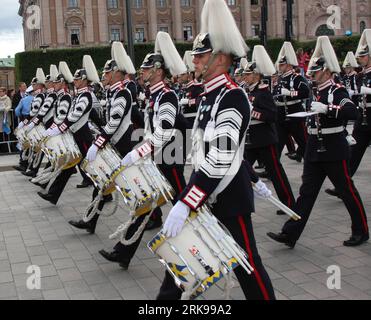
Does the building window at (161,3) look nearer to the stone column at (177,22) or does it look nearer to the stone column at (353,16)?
the stone column at (177,22)

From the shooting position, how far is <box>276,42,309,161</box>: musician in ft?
32.2

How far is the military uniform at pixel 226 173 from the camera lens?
3.39m

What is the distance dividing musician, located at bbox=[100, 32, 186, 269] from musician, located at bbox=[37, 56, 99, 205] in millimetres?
2361

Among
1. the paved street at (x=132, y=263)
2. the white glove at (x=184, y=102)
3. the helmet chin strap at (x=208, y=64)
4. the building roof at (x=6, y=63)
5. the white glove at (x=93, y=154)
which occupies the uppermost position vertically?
the building roof at (x=6, y=63)

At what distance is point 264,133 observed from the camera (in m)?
7.23

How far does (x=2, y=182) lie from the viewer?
459 inches

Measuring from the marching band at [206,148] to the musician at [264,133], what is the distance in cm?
1

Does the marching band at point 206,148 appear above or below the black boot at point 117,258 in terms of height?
above

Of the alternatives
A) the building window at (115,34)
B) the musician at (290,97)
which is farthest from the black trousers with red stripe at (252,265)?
the building window at (115,34)

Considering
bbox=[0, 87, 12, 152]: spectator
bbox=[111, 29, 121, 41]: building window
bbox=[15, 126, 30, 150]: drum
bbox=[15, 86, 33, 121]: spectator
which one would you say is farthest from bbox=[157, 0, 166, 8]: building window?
bbox=[15, 126, 30, 150]: drum

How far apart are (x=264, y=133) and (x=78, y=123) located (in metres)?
2.78

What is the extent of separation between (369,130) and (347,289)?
3.81m

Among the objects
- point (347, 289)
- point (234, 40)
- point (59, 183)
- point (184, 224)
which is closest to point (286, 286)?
point (347, 289)

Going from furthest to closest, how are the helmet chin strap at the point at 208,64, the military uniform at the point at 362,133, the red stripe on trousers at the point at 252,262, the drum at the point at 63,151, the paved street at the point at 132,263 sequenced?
1. the drum at the point at 63,151
2. the military uniform at the point at 362,133
3. the paved street at the point at 132,263
4. the helmet chin strap at the point at 208,64
5. the red stripe on trousers at the point at 252,262
